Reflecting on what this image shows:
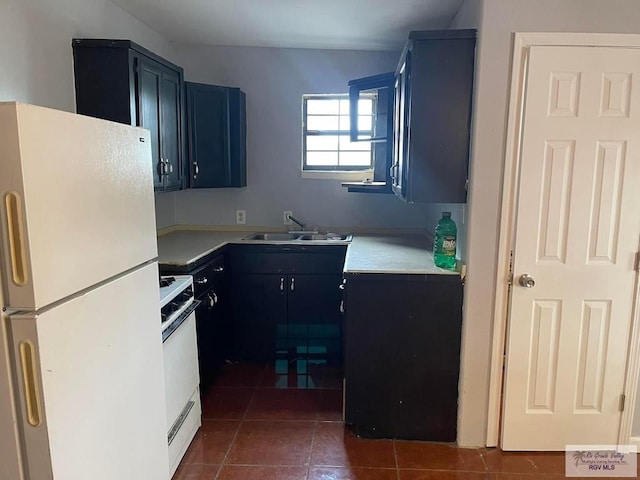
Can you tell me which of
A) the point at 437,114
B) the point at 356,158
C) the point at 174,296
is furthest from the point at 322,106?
the point at 174,296

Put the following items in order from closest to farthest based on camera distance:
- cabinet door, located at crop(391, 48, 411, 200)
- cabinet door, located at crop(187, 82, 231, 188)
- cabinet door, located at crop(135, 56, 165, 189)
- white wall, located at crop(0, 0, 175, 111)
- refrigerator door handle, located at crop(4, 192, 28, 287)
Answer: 1. refrigerator door handle, located at crop(4, 192, 28, 287)
2. white wall, located at crop(0, 0, 175, 111)
3. cabinet door, located at crop(391, 48, 411, 200)
4. cabinet door, located at crop(135, 56, 165, 189)
5. cabinet door, located at crop(187, 82, 231, 188)

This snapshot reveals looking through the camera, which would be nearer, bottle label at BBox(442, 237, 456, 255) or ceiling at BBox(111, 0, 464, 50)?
bottle label at BBox(442, 237, 456, 255)

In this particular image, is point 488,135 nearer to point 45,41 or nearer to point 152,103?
point 152,103

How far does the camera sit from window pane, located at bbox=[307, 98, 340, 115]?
12.5 ft

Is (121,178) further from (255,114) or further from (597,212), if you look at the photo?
(255,114)

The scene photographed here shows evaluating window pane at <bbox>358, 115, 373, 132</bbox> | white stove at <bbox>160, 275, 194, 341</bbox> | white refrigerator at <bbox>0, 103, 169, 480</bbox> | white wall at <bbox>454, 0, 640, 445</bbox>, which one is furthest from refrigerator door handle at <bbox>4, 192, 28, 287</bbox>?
window pane at <bbox>358, 115, 373, 132</bbox>

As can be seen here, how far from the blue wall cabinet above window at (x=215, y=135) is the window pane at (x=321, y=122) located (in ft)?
1.82

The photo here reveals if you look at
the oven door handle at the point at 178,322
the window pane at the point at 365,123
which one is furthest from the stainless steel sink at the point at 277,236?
the oven door handle at the point at 178,322

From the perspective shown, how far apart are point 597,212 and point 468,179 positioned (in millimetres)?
612

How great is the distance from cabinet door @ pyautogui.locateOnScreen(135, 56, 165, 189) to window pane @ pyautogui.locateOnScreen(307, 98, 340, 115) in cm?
138

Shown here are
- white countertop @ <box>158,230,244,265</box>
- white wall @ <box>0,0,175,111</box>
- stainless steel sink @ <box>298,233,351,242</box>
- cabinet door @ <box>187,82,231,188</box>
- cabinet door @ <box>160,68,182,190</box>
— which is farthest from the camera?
stainless steel sink @ <box>298,233,351,242</box>

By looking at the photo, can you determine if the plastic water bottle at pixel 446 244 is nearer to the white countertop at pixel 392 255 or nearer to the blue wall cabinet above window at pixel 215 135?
the white countertop at pixel 392 255

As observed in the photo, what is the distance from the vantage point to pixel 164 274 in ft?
8.32

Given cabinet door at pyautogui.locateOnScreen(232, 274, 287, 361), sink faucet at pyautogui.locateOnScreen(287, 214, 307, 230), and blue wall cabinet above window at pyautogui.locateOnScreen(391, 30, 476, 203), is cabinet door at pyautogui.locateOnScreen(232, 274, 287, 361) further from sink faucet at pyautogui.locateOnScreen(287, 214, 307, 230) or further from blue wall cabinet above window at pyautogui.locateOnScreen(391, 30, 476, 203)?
blue wall cabinet above window at pyautogui.locateOnScreen(391, 30, 476, 203)
